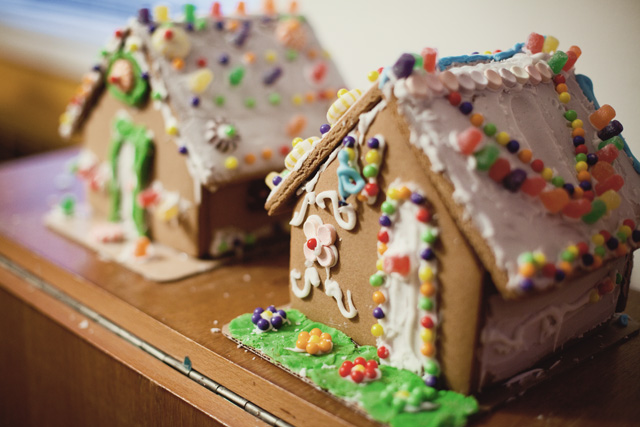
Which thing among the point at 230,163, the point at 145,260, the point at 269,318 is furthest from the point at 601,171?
the point at 145,260

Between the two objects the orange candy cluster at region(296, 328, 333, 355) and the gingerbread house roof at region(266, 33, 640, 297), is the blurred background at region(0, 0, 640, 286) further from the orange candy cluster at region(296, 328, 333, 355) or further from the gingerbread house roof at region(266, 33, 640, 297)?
the orange candy cluster at region(296, 328, 333, 355)

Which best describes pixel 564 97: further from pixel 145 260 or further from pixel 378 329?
pixel 145 260

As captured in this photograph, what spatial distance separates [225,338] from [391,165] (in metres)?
0.41

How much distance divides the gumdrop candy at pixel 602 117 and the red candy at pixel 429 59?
33 centimetres

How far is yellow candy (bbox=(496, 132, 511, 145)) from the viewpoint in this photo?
3.13ft

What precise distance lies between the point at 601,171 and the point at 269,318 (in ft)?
1.89

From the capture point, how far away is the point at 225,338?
114 cm

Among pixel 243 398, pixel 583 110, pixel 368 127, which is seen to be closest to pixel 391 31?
pixel 583 110

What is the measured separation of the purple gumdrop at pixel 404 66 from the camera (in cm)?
89

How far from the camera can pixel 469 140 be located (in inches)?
35.1

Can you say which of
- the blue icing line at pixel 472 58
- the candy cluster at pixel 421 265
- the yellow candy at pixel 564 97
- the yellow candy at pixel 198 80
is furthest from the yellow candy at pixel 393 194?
the yellow candy at pixel 198 80

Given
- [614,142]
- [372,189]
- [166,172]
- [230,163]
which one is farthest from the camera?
[166,172]

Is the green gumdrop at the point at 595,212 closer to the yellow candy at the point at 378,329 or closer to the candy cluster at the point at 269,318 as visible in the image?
the yellow candy at the point at 378,329

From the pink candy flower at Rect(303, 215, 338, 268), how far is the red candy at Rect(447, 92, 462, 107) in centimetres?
27
